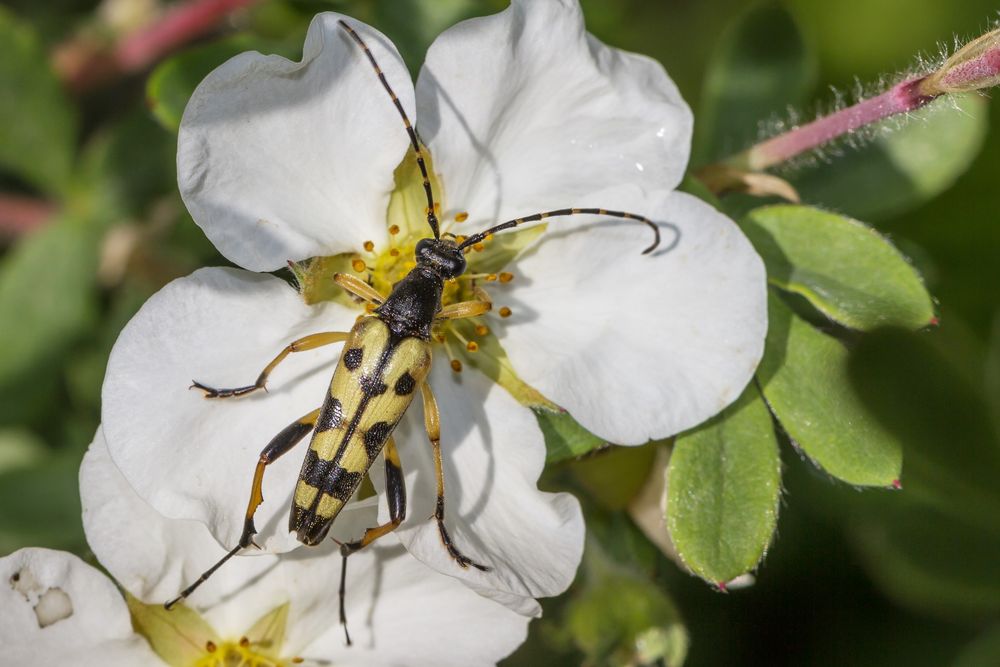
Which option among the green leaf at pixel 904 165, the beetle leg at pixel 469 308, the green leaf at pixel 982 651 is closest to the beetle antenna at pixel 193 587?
the beetle leg at pixel 469 308

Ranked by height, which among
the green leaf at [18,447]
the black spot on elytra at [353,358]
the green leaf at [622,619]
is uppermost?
the black spot on elytra at [353,358]

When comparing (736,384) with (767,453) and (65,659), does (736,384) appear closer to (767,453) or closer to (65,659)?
(767,453)

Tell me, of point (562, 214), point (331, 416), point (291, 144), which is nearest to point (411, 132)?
point (291, 144)

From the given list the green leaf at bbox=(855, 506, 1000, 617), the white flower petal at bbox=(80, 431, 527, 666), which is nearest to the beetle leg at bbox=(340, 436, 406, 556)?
the white flower petal at bbox=(80, 431, 527, 666)

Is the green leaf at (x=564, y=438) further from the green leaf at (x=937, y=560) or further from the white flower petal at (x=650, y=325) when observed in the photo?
the green leaf at (x=937, y=560)

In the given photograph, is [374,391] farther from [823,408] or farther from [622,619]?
[823,408]

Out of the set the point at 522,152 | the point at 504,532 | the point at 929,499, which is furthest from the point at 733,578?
the point at 929,499

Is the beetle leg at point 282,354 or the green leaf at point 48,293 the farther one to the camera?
the green leaf at point 48,293
